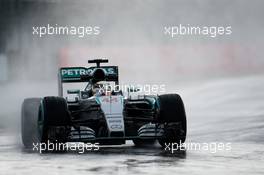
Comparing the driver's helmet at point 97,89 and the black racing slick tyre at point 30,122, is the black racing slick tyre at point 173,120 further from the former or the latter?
the black racing slick tyre at point 30,122

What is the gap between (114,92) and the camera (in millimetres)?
20422

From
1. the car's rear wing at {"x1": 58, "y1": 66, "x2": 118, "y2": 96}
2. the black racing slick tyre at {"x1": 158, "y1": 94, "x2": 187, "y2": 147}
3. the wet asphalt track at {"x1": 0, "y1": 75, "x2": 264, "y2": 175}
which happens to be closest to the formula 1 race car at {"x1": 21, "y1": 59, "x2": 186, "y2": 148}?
the black racing slick tyre at {"x1": 158, "y1": 94, "x2": 187, "y2": 147}

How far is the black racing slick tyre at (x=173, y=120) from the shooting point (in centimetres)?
1898

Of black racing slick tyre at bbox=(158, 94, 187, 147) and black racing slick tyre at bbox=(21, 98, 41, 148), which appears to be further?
black racing slick tyre at bbox=(21, 98, 41, 148)

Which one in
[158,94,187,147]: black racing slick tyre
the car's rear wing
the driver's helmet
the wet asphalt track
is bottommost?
the wet asphalt track

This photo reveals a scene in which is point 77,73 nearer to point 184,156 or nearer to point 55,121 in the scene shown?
point 55,121

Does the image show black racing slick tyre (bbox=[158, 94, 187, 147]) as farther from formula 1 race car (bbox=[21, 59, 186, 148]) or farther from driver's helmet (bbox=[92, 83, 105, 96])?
driver's helmet (bbox=[92, 83, 105, 96])

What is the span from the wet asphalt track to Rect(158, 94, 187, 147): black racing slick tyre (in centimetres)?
44

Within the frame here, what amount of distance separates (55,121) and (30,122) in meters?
2.81

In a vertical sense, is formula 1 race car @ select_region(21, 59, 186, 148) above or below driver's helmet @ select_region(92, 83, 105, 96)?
below

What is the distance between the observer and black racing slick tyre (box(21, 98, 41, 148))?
2092 cm

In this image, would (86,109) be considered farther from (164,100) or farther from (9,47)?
(9,47)

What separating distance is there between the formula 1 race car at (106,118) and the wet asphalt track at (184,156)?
337 mm

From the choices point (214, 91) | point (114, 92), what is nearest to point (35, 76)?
point (214, 91)
